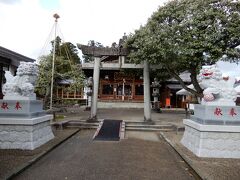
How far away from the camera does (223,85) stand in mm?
8352

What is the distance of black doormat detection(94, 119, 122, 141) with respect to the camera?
432 inches

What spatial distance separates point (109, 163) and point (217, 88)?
3.82 m

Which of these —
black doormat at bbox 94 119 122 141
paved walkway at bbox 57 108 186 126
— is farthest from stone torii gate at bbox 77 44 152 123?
black doormat at bbox 94 119 122 141

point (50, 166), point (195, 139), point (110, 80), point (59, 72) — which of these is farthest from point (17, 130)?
point (110, 80)

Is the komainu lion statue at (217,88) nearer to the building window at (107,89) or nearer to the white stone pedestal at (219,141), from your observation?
the white stone pedestal at (219,141)

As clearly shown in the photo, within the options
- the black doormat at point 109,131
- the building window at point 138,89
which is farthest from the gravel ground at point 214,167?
the building window at point 138,89

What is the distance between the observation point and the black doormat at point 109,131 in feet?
36.0

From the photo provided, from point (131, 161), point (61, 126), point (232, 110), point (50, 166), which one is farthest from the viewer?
point (61, 126)

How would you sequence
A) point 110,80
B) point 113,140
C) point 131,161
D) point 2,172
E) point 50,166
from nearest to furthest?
point 2,172
point 50,166
point 131,161
point 113,140
point 110,80

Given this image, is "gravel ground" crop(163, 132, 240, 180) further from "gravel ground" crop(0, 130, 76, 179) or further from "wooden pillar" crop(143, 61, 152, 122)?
"wooden pillar" crop(143, 61, 152, 122)

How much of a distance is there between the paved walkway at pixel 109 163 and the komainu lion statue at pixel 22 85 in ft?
6.49

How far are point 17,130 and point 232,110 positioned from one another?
6.19 meters

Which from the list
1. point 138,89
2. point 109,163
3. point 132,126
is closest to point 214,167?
point 109,163

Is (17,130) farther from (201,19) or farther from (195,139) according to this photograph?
(201,19)
